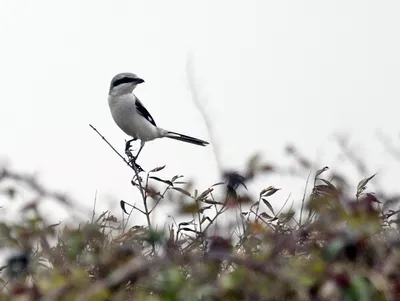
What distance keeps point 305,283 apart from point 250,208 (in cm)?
182

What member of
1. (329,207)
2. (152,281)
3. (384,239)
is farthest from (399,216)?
(152,281)

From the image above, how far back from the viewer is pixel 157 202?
3000mm

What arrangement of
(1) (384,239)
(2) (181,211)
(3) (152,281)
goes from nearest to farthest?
1. (3) (152,281)
2. (1) (384,239)
3. (2) (181,211)

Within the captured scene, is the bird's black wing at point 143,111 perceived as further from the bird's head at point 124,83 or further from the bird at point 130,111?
the bird's head at point 124,83

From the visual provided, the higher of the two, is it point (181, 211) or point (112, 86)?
point (112, 86)

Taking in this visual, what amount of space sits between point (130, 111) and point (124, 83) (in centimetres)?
51

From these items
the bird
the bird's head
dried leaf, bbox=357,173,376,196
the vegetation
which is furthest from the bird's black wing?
the vegetation

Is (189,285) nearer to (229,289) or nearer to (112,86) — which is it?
(229,289)

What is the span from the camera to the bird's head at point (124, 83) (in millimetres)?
9328

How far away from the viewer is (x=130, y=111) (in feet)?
29.7

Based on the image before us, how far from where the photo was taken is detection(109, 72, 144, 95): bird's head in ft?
30.6

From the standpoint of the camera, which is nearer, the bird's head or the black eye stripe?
the bird's head

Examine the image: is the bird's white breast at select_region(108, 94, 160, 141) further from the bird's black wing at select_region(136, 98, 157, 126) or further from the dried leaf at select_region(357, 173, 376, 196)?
the dried leaf at select_region(357, 173, 376, 196)

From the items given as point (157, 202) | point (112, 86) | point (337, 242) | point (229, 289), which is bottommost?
point (229, 289)
